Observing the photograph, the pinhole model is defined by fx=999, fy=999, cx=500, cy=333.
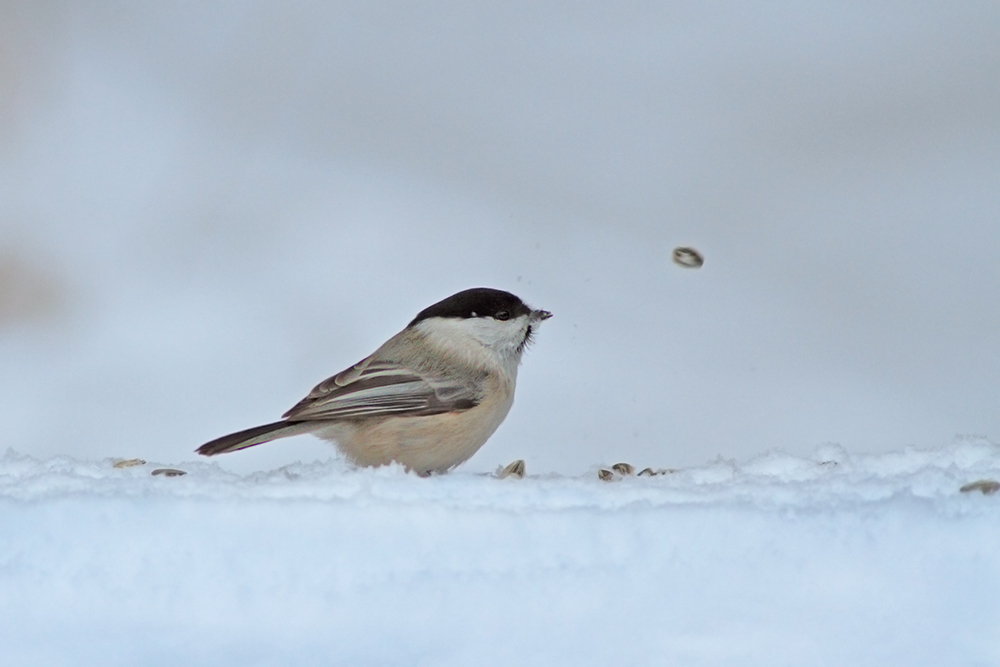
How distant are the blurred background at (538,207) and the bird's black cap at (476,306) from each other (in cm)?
68

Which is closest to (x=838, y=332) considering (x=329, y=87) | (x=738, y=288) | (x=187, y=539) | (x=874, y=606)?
(x=738, y=288)

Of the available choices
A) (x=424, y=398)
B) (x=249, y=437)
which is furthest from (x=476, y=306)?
(x=249, y=437)

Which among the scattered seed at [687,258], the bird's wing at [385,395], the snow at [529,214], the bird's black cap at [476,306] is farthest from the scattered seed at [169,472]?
the scattered seed at [687,258]

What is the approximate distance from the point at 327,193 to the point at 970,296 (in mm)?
1528

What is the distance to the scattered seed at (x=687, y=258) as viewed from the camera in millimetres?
2191

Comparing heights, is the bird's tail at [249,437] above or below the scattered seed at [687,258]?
below

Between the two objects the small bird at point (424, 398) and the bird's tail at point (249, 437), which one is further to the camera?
the small bird at point (424, 398)

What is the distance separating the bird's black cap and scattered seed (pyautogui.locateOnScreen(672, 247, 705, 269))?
2.44 feet

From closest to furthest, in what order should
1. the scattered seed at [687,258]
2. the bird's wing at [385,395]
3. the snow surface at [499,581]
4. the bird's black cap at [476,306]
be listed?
the snow surface at [499,581] → the bird's wing at [385,395] → the bird's black cap at [476,306] → the scattered seed at [687,258]

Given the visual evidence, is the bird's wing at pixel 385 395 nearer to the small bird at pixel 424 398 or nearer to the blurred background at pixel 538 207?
the small bird at pixel 424 398

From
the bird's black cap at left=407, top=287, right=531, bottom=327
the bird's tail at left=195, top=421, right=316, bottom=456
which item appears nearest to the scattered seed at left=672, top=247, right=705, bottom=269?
the bird's black cap at left=407, top=287, right=531, bottom=327

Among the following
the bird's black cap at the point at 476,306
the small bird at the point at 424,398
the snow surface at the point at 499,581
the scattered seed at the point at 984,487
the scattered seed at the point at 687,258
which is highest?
the scattered seed at the point at 687,258

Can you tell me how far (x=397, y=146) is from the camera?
2.44m

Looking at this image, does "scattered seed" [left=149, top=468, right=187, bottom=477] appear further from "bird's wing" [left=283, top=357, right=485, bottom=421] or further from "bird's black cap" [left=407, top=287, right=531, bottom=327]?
"bird's black cap" [left=407, top=287, right=531, bottom=327]
